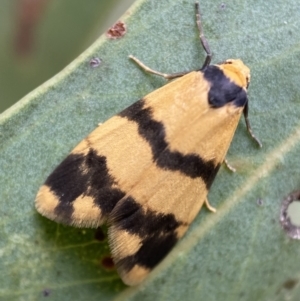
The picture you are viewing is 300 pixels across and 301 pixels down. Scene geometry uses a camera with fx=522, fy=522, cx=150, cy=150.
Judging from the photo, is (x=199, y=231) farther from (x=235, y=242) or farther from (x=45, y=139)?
(x=45, y=139)

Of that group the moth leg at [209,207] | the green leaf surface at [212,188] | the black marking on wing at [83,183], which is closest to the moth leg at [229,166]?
the green leaf surface at [212,188]

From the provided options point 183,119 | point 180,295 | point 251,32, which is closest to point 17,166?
point 183,119

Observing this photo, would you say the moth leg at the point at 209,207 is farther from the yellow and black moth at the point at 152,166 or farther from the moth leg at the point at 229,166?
the moth leg at the point at 229,166

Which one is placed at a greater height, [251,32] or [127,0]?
[251,32]

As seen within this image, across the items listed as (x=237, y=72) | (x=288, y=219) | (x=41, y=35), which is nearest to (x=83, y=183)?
(x=237, y=72)

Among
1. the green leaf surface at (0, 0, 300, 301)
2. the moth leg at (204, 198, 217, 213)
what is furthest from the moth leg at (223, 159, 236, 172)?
the moth leg at (204, 198, 217, 213)

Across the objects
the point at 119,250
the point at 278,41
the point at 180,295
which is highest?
the point at 278,41
